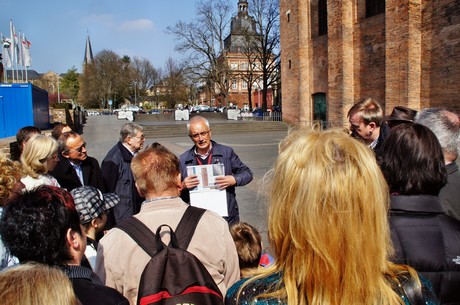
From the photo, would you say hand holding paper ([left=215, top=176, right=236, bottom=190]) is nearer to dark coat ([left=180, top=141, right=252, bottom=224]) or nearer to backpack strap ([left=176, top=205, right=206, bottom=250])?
dark coat ([left=180, top=141, right=252, bottom=224])

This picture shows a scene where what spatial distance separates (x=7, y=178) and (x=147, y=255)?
5.22 feet

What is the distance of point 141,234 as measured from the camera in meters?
1.91

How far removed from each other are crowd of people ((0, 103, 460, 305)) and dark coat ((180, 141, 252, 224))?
1.20 metres

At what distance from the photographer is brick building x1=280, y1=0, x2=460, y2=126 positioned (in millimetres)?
17906

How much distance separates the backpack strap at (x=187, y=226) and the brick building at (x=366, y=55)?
16.7m

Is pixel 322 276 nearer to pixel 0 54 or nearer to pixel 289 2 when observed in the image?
pixel 0 54

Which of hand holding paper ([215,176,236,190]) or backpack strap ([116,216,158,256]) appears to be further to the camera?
hand holding paper ([215,176,236,190])

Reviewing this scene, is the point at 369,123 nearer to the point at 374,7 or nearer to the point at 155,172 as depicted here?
the point at 155,172

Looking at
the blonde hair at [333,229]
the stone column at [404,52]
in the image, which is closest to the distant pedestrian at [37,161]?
the blonde hair at [333,229]

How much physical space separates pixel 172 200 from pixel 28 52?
90.8 ft

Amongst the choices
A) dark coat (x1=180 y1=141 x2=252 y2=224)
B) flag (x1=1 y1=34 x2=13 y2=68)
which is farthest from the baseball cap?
flag (x1=1 y1=34 x2=13 y2=68)

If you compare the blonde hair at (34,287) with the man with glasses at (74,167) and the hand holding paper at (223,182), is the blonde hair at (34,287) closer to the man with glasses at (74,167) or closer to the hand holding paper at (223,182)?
the hand holding paper at (223,182)

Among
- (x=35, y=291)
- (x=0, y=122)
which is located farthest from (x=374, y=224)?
(x=0, y=122)

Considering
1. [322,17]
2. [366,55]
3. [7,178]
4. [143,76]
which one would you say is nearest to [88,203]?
[7,178]
